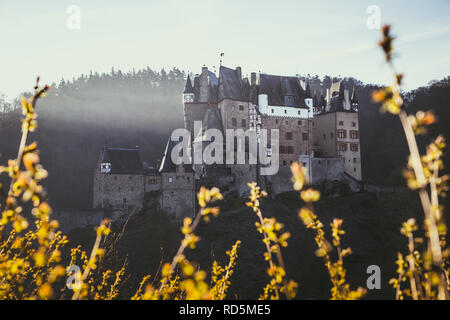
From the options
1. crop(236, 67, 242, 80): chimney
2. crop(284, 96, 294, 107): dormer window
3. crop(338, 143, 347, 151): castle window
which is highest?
crop(236, 67, 242, 80): chimney

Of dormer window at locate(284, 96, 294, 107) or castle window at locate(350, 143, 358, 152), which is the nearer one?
dormer window at locate(284, 96, 294, 107)

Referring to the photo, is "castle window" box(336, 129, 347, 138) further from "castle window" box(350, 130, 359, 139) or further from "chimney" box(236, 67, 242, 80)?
"chimney" box(236, 67, 242, 80)

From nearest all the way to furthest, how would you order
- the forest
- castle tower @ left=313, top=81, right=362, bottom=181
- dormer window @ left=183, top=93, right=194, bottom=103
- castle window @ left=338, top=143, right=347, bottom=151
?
dormer window @ left=183, top=93, right=194, bottom=103 < castle window @ left=338, top=143, right=347, bottom=151 < castle tower @ left=313, top=81, right=362, bottom=181 < the forest

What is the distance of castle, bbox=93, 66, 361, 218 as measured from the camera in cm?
3584

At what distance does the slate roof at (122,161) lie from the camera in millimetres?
35947

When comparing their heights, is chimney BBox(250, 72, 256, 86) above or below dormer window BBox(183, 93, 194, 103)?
above

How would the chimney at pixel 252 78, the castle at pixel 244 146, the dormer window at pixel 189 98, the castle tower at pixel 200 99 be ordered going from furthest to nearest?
the chimney at pixel 252 78, the dormer window at pixel 189 98, the castle tower at pixel 200 99, the castle at pixel 244 146

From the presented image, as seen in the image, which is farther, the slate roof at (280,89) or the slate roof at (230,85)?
the slate roof at (280,89)

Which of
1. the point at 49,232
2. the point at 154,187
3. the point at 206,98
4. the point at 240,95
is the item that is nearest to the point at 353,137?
the point at 240,95

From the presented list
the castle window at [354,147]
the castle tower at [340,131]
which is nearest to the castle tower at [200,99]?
the castle tower at [340,131]

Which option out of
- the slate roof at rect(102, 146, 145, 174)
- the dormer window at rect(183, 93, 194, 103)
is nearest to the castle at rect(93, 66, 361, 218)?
the slate roof at rect(102, 146, 145, 174)

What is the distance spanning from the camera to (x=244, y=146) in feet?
131

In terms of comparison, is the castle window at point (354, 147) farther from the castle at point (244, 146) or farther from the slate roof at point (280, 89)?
the slate roof at point (280, 89)

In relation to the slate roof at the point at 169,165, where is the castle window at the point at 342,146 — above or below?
above
